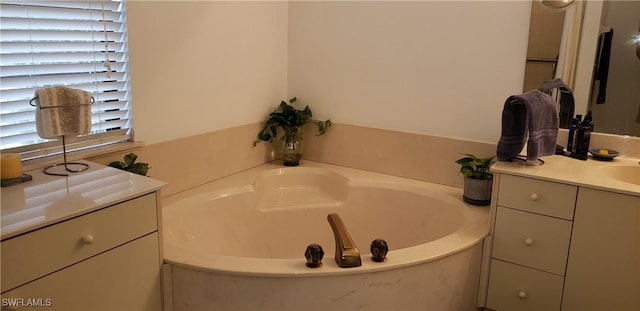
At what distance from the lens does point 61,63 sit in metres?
1.90

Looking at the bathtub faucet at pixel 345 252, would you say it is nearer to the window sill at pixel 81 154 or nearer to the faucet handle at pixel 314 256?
the faucet handle at pixel 314 256

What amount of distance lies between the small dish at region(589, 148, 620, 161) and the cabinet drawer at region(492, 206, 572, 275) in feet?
1.43

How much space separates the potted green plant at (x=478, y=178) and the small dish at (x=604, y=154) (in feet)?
1.42

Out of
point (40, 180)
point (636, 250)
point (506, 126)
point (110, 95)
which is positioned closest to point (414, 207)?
point (506, 126)

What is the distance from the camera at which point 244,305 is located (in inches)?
70.7

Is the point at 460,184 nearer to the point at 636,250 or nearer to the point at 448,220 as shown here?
the point at 448,220

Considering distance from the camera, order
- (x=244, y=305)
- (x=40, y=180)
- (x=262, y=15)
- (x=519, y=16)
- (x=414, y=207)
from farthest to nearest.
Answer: (x=262, y=15)
(x=414, y=207)
(x=519, y=16)
(x=244, y=305)
(x=40, y=180)

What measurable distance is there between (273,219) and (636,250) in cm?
163

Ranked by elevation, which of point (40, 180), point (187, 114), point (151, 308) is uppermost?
point (187, 114)

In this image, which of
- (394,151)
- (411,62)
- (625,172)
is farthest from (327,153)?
(625,172)

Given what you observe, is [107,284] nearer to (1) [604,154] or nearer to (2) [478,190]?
(2) [478,190]

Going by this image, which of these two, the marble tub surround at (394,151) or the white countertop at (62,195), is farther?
the marble tub surround at (394,151)

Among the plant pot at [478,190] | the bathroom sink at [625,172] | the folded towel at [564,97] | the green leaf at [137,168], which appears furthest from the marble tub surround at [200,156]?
the bathroom sink at [625,172]

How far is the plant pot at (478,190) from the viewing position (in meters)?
2.34
